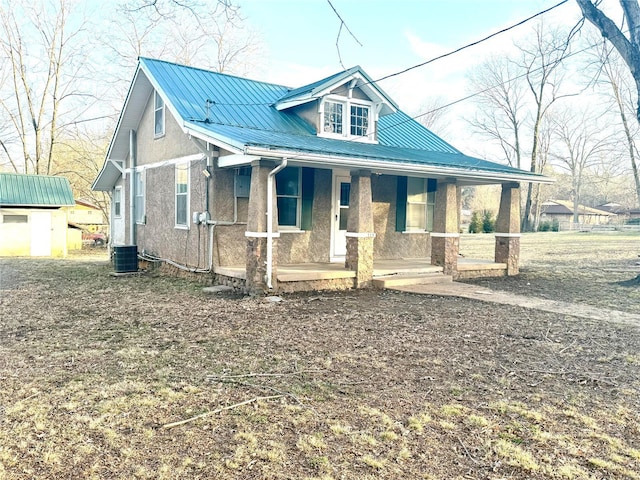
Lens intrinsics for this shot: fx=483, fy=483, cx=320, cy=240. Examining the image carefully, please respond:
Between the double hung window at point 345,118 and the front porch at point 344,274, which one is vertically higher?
the double hung window at point 345,118

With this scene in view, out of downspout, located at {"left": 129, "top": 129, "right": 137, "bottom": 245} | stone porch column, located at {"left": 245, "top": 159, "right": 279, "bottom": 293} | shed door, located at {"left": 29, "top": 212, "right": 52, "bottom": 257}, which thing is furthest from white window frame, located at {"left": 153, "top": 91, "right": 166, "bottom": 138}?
shed door, located at {"left": 29, "top": 212, "right": 52, "bottom": 257}

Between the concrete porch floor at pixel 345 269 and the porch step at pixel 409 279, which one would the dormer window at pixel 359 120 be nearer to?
the concrete porch floor at pixel 345 269

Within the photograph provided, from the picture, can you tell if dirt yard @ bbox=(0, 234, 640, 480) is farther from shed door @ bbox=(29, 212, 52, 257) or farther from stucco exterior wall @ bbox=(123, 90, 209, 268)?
shed door @ bbox=(29, 212, 52, 257)

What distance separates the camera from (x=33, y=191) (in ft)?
66.4

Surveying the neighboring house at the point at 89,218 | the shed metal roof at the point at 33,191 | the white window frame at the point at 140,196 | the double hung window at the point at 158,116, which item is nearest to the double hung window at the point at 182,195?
the double hung window at the point at 158,116

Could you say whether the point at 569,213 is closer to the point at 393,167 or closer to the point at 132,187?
the point at 132,187

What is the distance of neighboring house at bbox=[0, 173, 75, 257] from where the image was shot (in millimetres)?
19812

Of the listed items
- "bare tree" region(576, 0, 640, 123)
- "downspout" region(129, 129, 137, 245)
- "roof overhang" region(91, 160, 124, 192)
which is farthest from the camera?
"roof overhang" region(91, 160, 124, 192)

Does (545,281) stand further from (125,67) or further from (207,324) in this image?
Answer: (125,67)

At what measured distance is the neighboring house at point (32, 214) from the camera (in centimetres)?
1981

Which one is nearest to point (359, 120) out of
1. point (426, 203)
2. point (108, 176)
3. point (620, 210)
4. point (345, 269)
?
point (426, 203)

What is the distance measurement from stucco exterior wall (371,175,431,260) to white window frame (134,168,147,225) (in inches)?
250

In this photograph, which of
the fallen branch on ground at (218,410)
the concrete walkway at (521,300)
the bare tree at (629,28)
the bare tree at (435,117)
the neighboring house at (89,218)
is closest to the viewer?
the fallen branch on ground at (218,410)

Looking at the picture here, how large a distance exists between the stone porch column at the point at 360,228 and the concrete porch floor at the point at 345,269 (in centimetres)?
23
